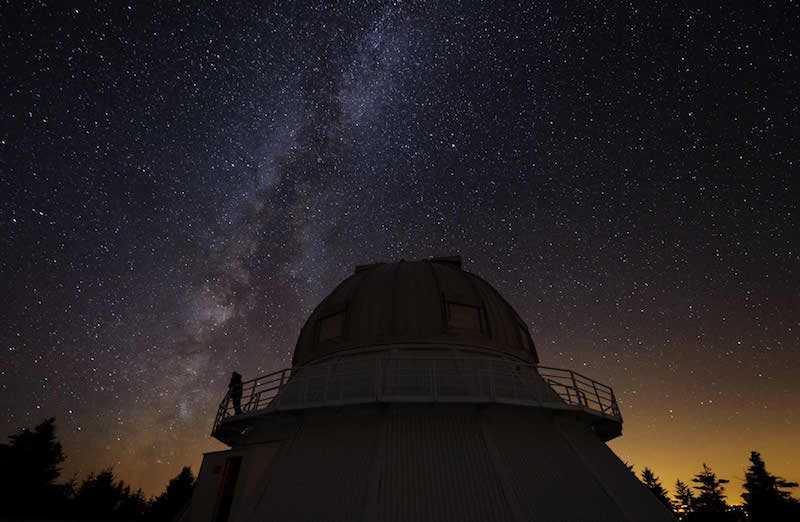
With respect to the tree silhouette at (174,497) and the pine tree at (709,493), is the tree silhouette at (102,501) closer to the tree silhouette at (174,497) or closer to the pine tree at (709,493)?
the tree silhouette at (174,497)

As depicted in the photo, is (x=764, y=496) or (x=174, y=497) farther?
(x=174, y=497)

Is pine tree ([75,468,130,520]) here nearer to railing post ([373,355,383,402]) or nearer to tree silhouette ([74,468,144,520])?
tree silhouette ([74,468,144,520])

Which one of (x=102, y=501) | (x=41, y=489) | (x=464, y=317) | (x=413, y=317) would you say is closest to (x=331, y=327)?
(x=413, y=317)

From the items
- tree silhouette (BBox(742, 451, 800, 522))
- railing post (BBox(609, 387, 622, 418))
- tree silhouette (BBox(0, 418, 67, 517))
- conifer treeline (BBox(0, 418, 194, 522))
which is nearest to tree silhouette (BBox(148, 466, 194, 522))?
conifer treeline (BBox(0, 418, 194, 522))

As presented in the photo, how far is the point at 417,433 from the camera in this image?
11617 mm

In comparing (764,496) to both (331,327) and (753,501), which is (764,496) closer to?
Answer: (753,501)

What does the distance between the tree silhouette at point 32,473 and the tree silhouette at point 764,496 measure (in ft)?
212

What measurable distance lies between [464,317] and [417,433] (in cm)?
516

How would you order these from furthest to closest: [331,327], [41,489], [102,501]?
[102,501] < [41,489] < [331,327]

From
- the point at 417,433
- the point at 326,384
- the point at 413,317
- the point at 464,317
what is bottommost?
the point at 417,433

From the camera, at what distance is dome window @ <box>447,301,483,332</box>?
15.3 metres

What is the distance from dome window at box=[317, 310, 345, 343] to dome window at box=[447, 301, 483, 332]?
13.4 feet

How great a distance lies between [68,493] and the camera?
146 ft

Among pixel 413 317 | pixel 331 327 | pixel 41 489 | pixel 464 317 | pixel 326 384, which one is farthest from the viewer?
pixel 41 489
